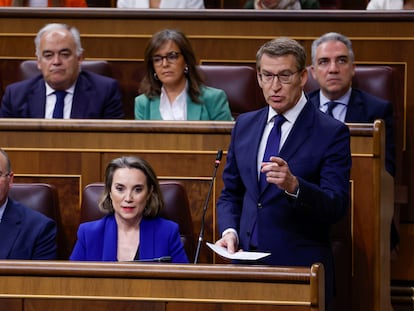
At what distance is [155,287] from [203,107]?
3.76 ft

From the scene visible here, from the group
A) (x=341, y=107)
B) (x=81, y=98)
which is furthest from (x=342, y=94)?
(x=81, y=98)

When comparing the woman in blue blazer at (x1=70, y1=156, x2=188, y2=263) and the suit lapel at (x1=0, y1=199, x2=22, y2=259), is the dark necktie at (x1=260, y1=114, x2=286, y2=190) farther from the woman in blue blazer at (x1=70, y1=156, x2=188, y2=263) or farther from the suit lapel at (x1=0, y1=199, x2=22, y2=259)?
the suit lapel at (x1=0, y1=199, x2=22, y2=259)

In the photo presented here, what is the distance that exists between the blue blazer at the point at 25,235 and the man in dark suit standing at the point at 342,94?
0.86 meters

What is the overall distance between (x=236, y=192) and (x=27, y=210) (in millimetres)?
493

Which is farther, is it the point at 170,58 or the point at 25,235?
the point at 170,58

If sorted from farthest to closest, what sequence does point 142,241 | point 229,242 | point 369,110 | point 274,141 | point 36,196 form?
point 369,110 → point 36,196 → point 142,241 → point 274,141 → point 229,242

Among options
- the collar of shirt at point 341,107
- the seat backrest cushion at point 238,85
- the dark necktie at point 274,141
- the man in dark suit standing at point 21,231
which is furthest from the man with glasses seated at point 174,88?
the dark necktie at point 274,141

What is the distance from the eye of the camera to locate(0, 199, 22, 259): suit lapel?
2434 mm

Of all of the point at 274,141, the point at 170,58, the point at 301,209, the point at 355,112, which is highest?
the point at 170,58

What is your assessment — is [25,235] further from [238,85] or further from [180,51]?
[238,85]

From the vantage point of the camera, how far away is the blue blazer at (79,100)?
306 cm

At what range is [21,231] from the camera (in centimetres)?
245

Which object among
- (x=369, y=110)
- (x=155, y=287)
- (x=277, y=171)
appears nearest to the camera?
(x=155, y=287)

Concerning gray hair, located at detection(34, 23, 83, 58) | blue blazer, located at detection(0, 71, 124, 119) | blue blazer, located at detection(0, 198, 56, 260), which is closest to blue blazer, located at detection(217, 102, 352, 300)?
blue blazer, located at detection(0, 198, 56, 260)
